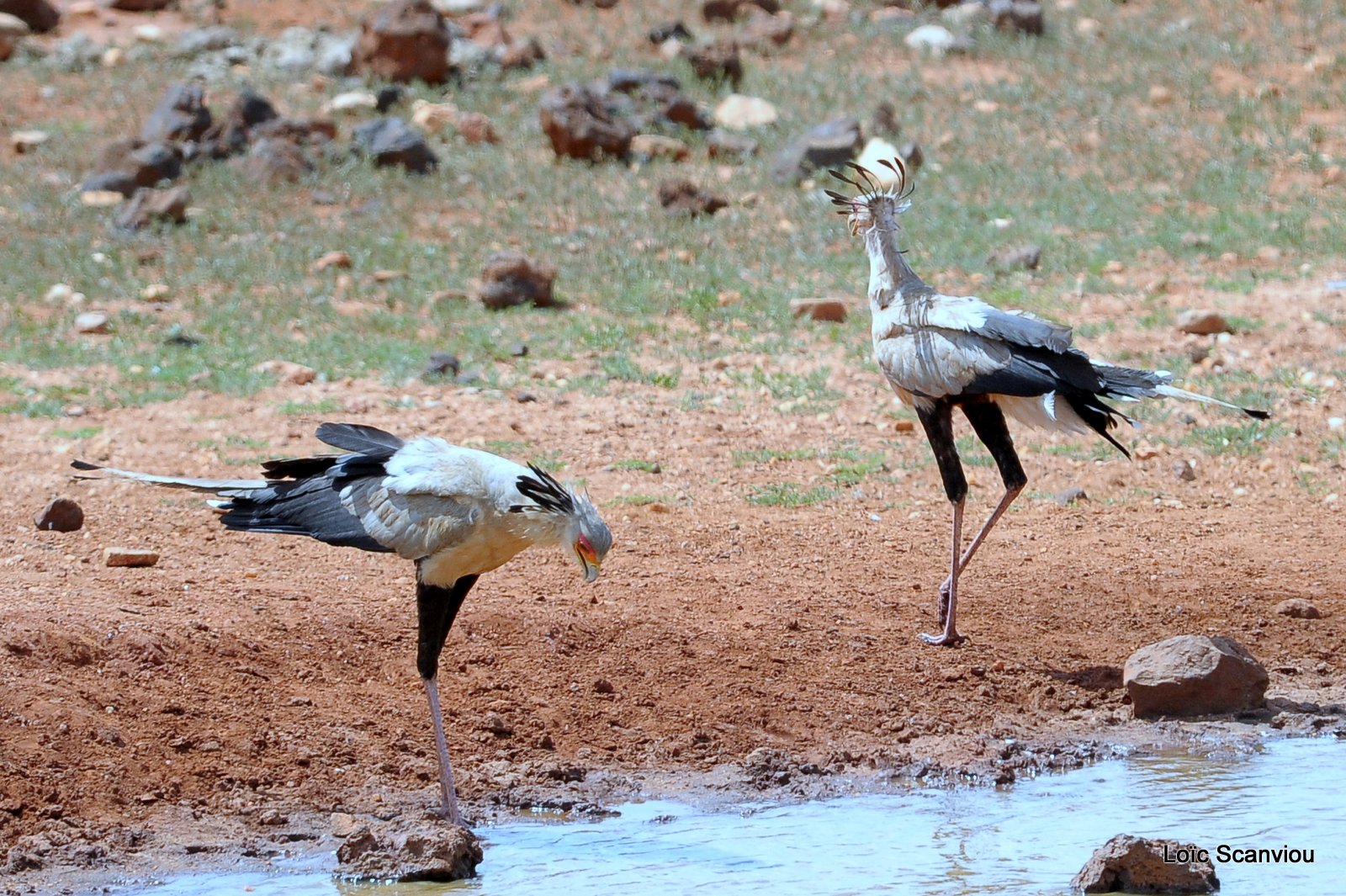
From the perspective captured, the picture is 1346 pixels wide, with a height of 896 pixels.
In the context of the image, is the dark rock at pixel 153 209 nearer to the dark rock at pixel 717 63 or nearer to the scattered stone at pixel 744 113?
the scattered stone at pixel 744 113

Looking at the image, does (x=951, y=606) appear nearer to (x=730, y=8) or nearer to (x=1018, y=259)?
(x=1018, y=259)

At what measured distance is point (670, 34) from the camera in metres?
17.4

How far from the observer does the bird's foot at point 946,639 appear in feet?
21.8

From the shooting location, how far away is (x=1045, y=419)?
22.1 feet

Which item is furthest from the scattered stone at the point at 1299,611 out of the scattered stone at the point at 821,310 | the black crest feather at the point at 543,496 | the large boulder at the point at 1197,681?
the scattered stone at the point at 821,310

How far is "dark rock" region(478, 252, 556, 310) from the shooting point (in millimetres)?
11492

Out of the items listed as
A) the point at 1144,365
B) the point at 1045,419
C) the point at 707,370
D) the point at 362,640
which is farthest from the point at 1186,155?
the point at 362,640

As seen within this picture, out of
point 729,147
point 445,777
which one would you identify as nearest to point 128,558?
point 445,777

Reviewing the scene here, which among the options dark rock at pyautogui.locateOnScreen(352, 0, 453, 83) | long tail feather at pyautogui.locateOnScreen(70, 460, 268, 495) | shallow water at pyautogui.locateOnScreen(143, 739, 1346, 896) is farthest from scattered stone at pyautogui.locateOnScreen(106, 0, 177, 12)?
shallow water at pyautogui.locateOnScreen(143, 739, 1346, 896)

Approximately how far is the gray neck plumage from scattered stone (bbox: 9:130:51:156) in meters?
10.6

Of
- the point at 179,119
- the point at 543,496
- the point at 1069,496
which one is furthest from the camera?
the point at 179,119

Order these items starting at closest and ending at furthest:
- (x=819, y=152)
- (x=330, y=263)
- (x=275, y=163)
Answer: (x=330, y=263) → (x=819, y=152) → (x=275, y=163)

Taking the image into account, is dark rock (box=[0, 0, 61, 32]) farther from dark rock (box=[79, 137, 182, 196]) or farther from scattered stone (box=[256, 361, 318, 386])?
scattered stone (box=[256, 361, 318, 386])

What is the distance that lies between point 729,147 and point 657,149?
2.09 ft
